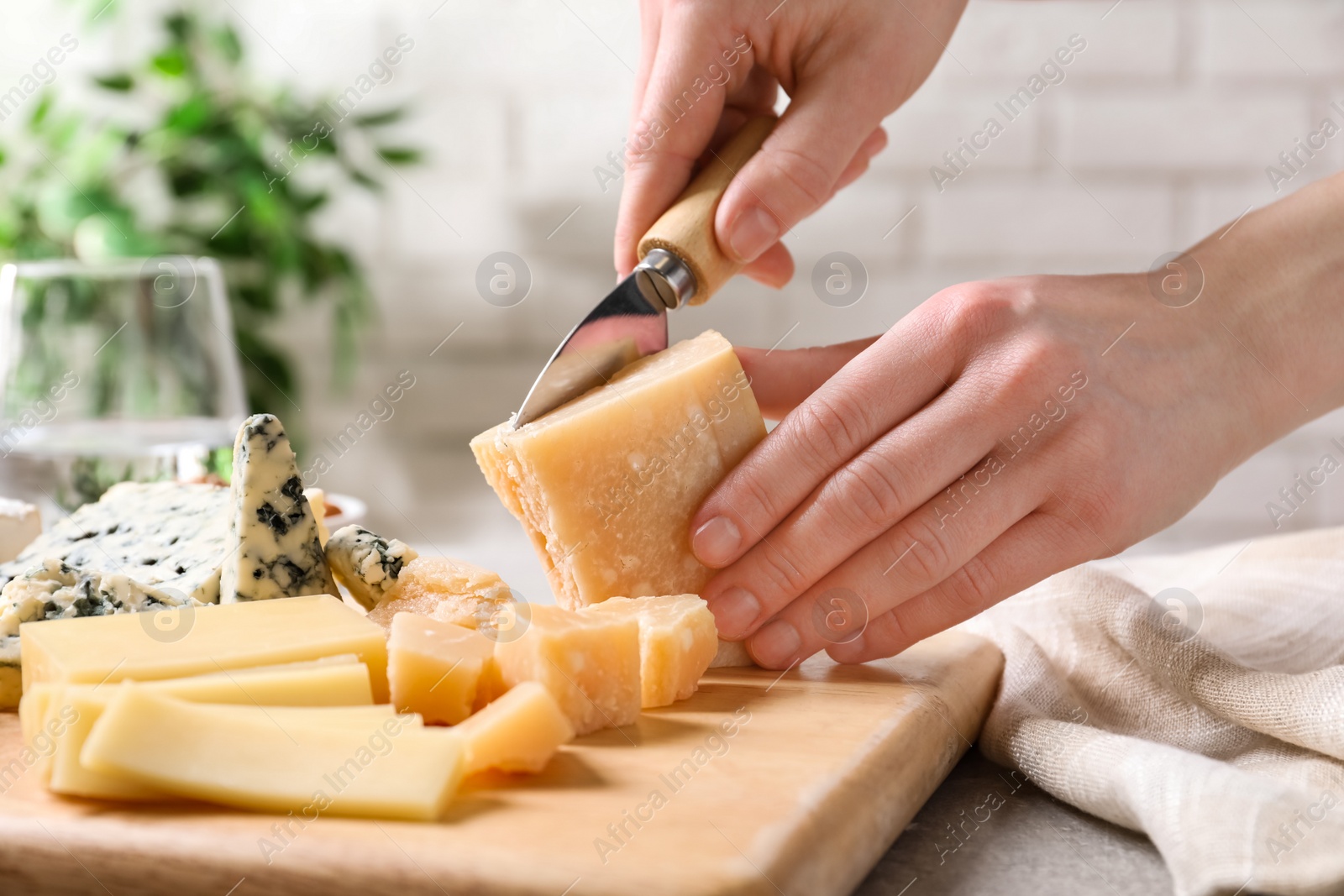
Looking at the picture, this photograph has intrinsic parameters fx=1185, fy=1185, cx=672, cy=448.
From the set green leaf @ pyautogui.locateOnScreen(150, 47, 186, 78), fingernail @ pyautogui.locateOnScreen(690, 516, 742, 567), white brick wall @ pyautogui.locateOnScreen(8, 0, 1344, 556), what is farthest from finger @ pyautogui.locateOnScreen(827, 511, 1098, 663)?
green leaf @ pyautogui.locateOnScreen(150, 47, 186, 78)

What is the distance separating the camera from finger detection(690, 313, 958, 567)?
3.10ft

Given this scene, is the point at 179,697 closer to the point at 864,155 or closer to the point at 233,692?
the point at 233,692

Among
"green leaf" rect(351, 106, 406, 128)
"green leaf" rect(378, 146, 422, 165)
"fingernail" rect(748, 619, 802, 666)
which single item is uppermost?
"green leaf" rect(351, 106, 406, 128)

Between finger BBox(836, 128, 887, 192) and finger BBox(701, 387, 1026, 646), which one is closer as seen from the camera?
finger BBox(701, 387, 1026, 646)

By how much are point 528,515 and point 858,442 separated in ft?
0.91

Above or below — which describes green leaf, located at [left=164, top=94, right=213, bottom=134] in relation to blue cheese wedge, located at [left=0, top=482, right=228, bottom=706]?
above

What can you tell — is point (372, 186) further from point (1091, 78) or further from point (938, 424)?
point (938, 424)

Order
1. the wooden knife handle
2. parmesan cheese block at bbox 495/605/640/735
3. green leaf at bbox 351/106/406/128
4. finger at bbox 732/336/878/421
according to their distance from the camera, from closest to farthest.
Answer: parmesan cheese block at bbox 495/605/640/735 < the wooden knife handle < finger at bbox 732/336/878/421 < green leaf at bbox 351/106/406/128

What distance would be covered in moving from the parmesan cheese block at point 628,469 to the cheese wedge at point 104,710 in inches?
10.1

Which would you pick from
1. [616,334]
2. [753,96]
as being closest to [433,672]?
[616,334]

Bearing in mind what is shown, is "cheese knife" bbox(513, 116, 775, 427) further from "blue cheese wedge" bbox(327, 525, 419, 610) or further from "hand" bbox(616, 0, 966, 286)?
"blue cheese wedge" bbox(327, 525, 419, 610)

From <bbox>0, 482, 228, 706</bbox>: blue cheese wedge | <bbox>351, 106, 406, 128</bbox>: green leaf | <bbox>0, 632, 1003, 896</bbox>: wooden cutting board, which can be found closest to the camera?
<bbox>0, 632, 1003, 896</bbox>: wooden cutting board

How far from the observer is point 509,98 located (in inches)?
90.8

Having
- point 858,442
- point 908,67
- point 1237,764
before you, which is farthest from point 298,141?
point 1237,764
